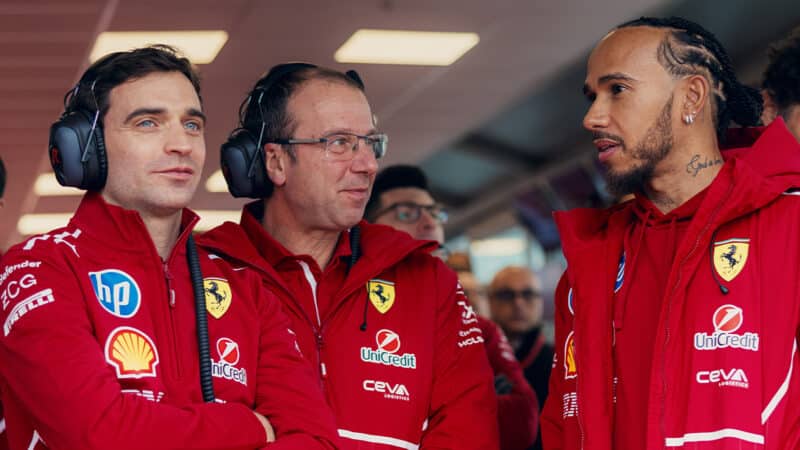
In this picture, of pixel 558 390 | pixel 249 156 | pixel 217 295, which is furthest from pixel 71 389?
pixel 558 390

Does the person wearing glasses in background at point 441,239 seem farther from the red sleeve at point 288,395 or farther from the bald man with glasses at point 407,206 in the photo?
the red sleeve at point 288,395

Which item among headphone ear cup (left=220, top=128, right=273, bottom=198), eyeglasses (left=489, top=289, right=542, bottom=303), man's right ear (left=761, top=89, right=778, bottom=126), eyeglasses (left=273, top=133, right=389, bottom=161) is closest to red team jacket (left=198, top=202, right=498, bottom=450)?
headphone ear cup (left=220, top=128, right=273, bottom=198)

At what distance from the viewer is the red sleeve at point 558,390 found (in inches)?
121

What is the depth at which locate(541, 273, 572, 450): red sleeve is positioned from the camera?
10.1ft

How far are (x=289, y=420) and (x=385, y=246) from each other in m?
0.82

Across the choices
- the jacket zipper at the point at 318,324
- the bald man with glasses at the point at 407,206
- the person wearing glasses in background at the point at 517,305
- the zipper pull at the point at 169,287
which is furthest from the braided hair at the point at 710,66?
the person wearing glasses in background at the point at 517,305

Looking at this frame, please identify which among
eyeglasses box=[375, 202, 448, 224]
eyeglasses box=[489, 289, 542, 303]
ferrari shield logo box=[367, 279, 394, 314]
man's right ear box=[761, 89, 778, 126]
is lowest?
ferrari shield logo box=[367, 279, 394, 314]

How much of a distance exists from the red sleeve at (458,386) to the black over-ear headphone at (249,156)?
0.61 m

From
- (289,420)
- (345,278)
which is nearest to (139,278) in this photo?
(289,420)

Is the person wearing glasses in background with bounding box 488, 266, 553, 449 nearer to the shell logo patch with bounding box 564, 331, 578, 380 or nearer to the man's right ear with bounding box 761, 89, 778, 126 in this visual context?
the man's right ear with bounding box 761, 89, 778, 126

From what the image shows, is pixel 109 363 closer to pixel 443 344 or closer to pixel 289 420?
pixel 289 420

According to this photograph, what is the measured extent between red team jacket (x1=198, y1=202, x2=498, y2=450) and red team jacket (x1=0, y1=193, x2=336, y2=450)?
314 millimetres

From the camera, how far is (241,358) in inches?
107

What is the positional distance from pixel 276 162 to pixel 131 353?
1092mm
